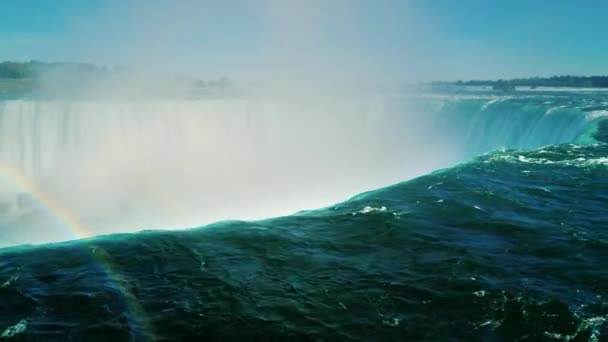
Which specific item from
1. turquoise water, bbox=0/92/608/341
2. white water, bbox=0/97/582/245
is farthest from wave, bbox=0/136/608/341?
white water, bbox=0/97/582/245

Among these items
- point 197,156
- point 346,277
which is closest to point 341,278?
point 346,277

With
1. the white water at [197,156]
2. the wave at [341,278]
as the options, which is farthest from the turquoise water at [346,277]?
the white water at [197,156]

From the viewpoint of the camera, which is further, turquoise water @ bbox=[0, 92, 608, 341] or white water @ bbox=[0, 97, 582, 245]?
white water @ bbox=[0, 97, 582, 245]

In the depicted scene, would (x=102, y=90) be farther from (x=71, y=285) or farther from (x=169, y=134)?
(x=71, y=285)

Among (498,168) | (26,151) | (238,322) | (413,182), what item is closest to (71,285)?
(238,322)

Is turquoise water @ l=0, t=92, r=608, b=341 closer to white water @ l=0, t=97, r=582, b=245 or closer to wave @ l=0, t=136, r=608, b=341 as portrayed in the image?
wave @ l=0, t=136, r=608, b=341

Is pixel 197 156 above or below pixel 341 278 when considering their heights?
above

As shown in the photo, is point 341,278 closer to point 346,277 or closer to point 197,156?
point 346,277

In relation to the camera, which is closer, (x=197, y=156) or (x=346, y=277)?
(x=346, y=277)

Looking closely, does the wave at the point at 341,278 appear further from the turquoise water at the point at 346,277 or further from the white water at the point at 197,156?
the white water at the point at 197,156
